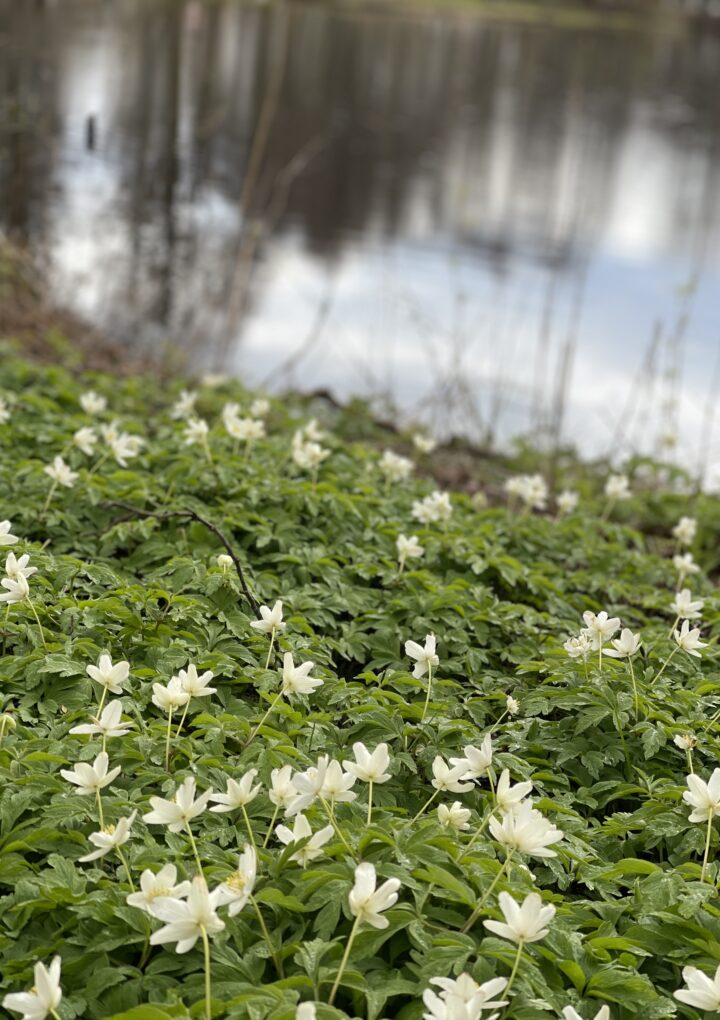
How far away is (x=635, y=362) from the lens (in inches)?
344

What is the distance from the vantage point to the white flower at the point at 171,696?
2002 millimetres

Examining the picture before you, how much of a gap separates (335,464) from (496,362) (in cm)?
483

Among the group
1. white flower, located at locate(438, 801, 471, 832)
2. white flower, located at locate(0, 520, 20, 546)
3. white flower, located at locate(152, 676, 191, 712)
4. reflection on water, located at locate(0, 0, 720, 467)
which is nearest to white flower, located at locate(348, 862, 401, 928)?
white flower, located at locate(438, 801, 471, 832)

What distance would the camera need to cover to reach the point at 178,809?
174cm

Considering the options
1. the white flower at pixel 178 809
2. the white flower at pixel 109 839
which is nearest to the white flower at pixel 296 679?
the white flower at pixel 178 809

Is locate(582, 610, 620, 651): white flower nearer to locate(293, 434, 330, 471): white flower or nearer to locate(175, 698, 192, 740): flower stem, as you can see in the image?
locate(175, 698, 192, 740): flower stem

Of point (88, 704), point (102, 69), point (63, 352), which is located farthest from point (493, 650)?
point (102, 69)

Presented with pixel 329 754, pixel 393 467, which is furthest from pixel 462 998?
pixel 393 467

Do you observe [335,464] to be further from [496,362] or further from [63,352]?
[496,362]

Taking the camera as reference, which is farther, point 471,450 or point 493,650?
point 471,450

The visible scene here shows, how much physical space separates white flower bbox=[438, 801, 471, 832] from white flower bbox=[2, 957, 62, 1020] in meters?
0.75

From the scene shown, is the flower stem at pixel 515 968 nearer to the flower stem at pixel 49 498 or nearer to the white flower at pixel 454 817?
the white flower at pixel 454 817

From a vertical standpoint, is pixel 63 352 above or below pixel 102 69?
below

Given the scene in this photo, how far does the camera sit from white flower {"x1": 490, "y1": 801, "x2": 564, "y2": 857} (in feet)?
5.65
